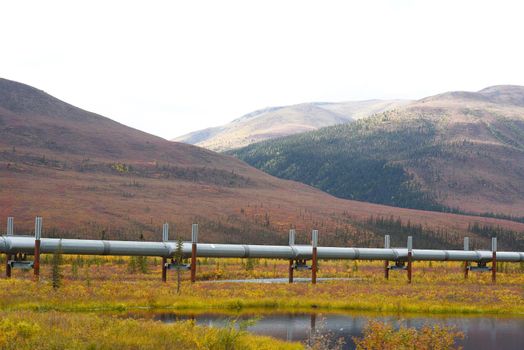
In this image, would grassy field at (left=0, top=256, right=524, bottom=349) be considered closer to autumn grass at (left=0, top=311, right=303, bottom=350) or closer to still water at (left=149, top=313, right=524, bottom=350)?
autumn grass at (left=0, top=311, right=303, bottom=350)

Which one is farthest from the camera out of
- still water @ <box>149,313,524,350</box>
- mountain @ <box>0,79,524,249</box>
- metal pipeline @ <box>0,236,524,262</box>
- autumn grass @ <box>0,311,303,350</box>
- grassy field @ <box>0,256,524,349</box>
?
mountain @ <box>0,79,524,249</box>

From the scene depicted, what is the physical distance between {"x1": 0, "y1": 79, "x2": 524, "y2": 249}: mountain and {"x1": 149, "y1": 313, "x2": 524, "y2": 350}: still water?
70930 millimetres

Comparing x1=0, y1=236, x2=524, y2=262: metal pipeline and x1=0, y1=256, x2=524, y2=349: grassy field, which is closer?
x1=0, y1=256, x2=524, y2=349: grassy field

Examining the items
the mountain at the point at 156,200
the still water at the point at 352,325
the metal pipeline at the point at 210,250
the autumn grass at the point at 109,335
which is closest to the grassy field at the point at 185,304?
the autumn grass at the point at 109,335

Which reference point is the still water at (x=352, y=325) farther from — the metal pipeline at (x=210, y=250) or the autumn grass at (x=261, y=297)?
the metal pipeline at (x=210, y=250)

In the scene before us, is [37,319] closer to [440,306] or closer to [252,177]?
[440,306]

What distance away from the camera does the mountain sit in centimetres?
12475

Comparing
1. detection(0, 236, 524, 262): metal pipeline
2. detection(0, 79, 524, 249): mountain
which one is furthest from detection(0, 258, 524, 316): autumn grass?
detection(0, 79, 524, 249): mountain

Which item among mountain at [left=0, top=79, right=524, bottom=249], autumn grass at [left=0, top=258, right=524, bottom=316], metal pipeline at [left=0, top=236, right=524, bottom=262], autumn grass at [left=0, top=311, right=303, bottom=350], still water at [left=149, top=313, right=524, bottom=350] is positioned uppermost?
mountain at [left=0, top=79, right=524, bottom=249]

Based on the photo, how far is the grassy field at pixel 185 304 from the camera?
73.0ft

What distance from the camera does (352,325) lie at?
35375 millimetres

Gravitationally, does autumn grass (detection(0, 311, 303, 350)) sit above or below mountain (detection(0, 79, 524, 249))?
below

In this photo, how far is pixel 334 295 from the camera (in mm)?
46719

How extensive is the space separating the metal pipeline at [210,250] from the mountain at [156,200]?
54.7 metres
